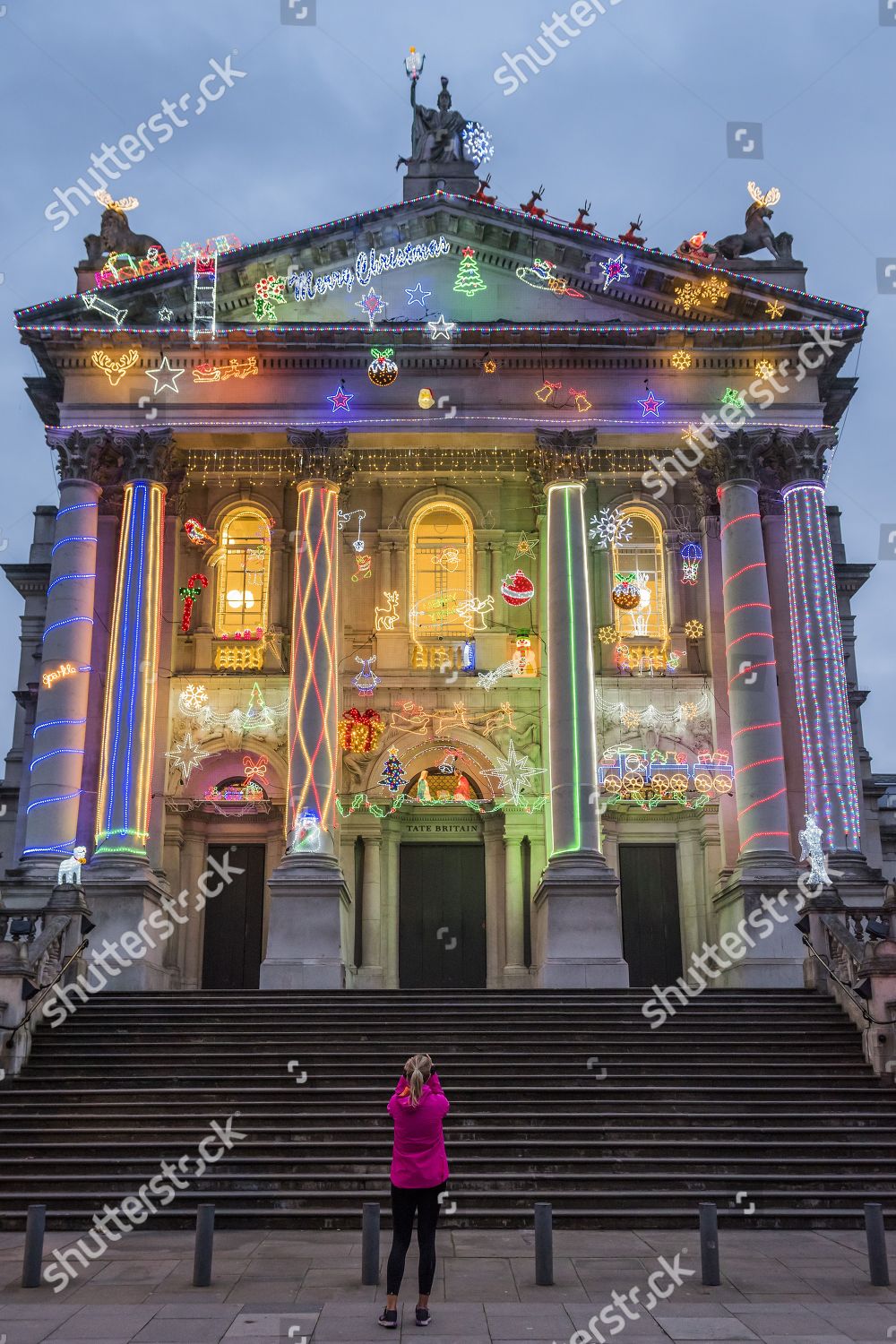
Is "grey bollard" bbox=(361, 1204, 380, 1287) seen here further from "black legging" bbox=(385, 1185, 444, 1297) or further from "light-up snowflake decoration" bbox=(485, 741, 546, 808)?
"light-up snowflake decoration" bbox=(485, 741, 546, 808)

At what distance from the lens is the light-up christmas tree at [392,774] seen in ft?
90.2

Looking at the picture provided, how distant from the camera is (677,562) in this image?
28.7 metres

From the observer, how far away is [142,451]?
2606cm

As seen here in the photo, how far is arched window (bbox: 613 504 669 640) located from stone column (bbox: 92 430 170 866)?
10.3 meters

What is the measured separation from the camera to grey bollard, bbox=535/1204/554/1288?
9.70m

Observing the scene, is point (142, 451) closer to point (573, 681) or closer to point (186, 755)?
point (186, 755)

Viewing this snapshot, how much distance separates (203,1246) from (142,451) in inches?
755

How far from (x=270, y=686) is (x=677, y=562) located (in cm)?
967

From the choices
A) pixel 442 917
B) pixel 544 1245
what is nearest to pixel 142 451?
pixel 442 917

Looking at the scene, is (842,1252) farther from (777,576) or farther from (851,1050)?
(777,576)

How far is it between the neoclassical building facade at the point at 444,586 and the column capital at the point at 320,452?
6 cm

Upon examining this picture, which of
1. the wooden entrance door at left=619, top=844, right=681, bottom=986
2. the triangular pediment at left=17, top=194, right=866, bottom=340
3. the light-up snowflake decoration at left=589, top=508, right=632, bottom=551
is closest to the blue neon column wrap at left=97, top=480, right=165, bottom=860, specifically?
the triangular pediment at left=17, top=194, right=866, bottom=340

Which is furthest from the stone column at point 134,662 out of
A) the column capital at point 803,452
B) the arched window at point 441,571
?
the column capital at point 803,452

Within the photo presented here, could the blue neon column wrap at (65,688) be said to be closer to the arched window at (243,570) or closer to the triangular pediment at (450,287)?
the arched window at (243,570)
